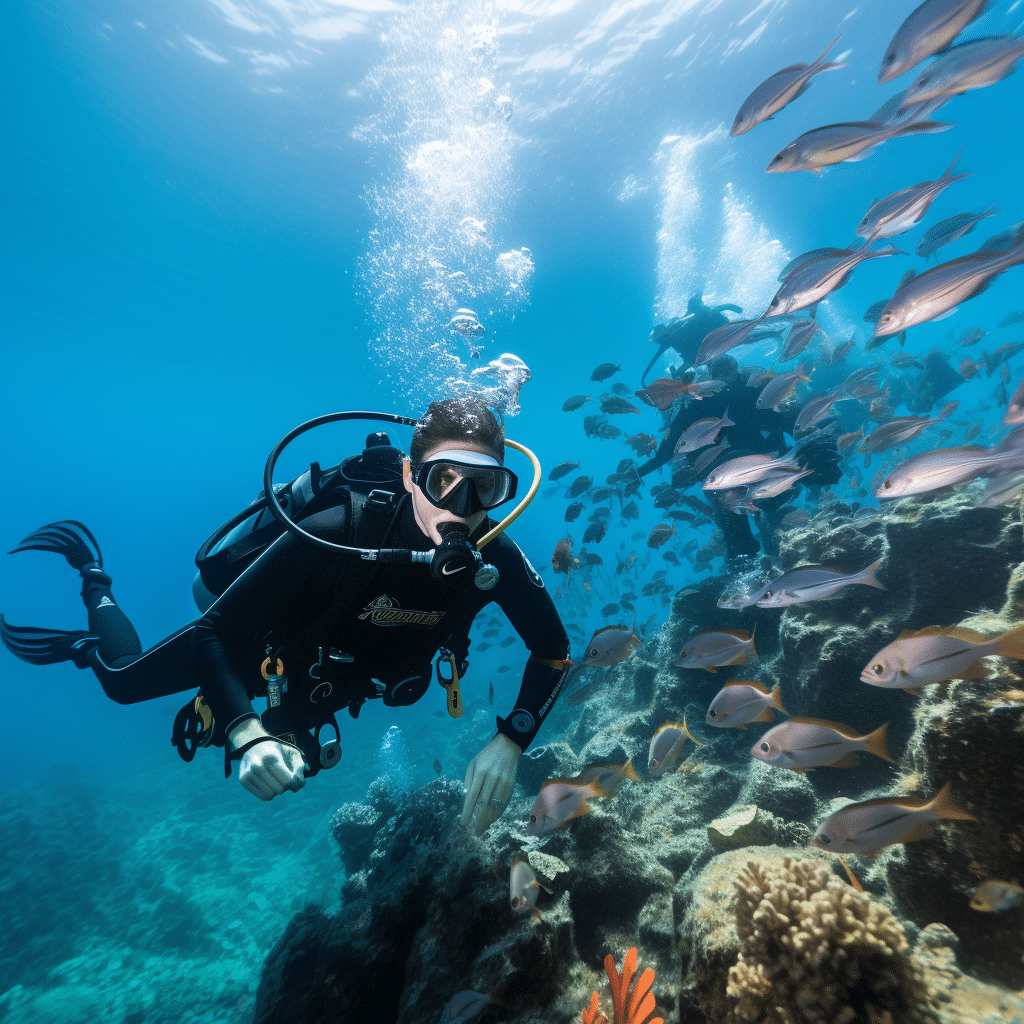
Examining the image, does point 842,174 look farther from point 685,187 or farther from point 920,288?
point 920,288

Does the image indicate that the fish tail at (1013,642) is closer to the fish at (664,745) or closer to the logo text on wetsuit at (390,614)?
the fish at (664,745)

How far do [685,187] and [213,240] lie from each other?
22294mm

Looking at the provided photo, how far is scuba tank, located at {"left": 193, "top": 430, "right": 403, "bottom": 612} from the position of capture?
3.27m

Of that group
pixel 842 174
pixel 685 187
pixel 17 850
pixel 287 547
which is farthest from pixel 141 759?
pixel 842 174

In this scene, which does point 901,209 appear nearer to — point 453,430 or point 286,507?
point 453,430

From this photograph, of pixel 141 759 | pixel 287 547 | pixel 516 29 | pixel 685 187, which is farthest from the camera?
pixel 141 759

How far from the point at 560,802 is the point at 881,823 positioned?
5.77 feet

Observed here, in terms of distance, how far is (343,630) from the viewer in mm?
2812

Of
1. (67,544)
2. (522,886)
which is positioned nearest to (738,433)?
(522,886)

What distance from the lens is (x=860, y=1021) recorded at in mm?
1664

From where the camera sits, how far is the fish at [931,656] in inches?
80.0

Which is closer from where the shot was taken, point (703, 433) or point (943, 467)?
point (943, 467)

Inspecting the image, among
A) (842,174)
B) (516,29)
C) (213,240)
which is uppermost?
(213,240)

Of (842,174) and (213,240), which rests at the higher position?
(213,240)
